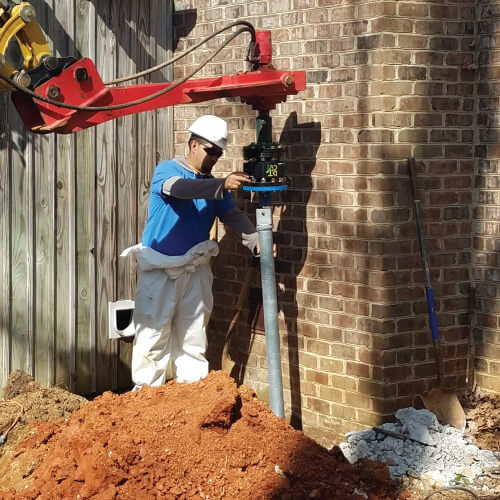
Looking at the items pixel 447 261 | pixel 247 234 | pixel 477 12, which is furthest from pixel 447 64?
pixel 247 234

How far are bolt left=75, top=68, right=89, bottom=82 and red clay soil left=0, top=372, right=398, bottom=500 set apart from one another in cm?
194

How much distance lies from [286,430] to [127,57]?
3.18 meters

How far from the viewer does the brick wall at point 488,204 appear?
6.18 metres

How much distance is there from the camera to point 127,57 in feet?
23.0

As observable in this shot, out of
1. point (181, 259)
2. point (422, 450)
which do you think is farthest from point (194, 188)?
point (422, 450)

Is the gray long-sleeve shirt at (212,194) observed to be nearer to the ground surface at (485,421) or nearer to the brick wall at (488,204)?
the brick wall at (488,204)

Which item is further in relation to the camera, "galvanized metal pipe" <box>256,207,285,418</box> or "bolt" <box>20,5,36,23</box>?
"galvanized metal pipe" <box>256,207,285,418</box>

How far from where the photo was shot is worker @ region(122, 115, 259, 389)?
627 cm

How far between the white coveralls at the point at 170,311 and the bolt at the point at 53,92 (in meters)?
1.66

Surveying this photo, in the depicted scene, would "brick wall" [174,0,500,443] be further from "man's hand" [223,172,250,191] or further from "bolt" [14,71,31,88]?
"bolt" [14,71,31,88]

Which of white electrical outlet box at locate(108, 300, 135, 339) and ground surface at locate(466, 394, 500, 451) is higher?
white electrical outlet box at locate(108, 300, 135, 339)

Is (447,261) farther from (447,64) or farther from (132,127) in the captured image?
(132,127)

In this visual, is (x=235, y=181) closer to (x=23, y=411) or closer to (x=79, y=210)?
(x=79, y=210)

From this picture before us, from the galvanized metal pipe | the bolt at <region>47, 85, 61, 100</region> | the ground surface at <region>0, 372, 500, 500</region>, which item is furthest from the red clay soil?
the bolt at <region>47, 85, 61, 100</region>
